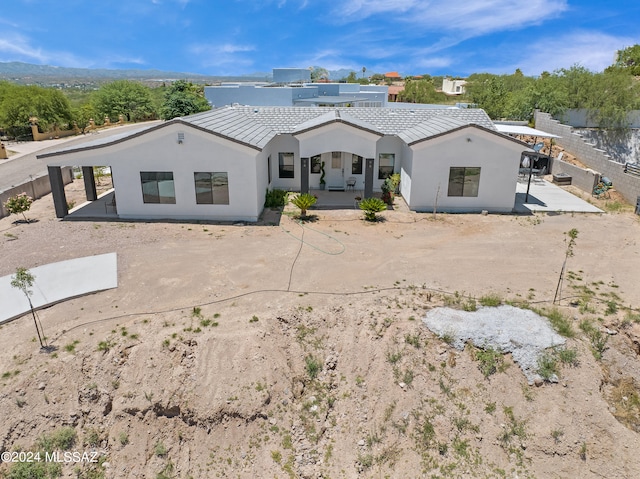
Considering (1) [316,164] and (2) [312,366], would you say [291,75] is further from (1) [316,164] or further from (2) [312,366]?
(2) [312,366]

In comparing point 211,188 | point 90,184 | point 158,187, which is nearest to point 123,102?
point 90,184

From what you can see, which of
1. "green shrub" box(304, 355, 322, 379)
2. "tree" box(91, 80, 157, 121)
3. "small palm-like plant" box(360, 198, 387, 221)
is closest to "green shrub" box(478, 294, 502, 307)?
"green shrub" box(304, 355, 322, 379)

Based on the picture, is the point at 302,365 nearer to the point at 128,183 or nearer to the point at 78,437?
the point at 78,437

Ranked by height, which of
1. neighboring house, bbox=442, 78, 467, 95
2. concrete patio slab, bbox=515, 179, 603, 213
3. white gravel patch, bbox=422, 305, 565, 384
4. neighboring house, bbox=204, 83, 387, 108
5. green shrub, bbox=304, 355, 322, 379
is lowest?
green shrub, bbox=304, 355, 322, 379

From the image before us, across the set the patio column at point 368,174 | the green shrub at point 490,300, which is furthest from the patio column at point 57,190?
the green shrub at point 490,300

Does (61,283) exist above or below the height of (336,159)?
below

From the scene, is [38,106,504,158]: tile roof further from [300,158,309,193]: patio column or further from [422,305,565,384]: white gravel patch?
[422,305,565,384]: white gravel patch

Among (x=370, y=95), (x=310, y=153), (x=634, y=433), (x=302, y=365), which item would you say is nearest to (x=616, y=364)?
(x=634, y=433)
